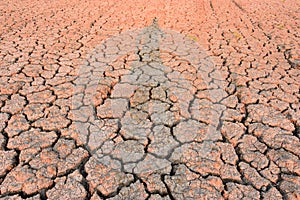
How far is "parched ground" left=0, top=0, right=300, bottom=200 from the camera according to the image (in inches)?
64.2

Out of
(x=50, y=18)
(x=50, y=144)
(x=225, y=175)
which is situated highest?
(x=50, y=18)

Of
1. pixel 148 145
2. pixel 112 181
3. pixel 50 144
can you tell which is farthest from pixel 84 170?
pixel 148 145

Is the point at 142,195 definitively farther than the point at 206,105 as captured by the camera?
No

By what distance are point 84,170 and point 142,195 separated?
46 centimetres

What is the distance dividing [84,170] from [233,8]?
5.22 metres

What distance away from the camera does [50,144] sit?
1.88 m

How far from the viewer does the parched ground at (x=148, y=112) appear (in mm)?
1631

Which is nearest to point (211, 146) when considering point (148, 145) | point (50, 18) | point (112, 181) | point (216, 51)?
point (148, 145)

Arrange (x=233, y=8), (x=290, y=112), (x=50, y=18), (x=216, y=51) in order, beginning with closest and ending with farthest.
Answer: (x=290, y=112)
(x=216, y=51)
(x=50, y=18)
(x=233, y=8)

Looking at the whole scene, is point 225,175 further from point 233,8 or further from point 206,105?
point 233,8

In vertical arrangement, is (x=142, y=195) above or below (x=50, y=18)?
below

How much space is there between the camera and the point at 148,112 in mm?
2250

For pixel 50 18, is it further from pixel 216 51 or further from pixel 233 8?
pixel 233 8

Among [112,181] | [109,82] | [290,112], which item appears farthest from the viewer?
[109,82]
